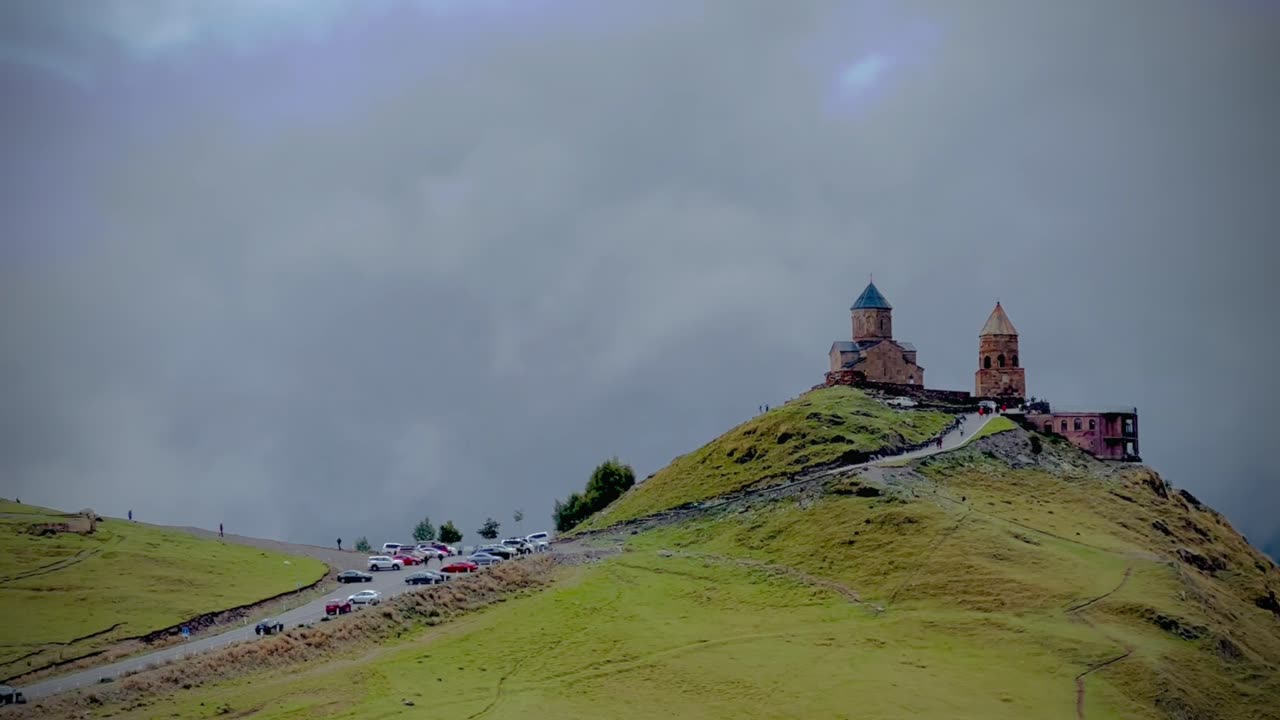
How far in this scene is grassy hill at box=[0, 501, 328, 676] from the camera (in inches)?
2702

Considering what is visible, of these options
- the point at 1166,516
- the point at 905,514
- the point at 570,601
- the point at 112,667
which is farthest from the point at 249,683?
the point at 1166,516

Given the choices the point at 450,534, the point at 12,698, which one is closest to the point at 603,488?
the point at 450,534

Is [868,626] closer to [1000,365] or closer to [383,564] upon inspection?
[383,564]

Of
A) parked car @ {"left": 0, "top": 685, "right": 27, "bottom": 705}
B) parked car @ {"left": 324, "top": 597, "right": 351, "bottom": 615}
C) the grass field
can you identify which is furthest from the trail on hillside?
parked car @ {"left": 0, "top": 685, "right": 27, "bottom": 705}

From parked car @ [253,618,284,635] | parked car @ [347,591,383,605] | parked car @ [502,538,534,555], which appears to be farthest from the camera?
parked car @ [502,538,534,555]

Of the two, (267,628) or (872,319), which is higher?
(872,319)

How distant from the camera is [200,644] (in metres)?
69.3

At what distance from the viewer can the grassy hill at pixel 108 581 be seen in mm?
68625

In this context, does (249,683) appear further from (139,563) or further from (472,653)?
(139,563)

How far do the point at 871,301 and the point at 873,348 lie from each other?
5363mm

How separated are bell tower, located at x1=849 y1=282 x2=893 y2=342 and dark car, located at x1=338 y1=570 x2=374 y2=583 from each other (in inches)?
2527

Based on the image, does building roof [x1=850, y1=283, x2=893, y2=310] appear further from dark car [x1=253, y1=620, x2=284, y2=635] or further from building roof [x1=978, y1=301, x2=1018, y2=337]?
dark car [x1=253, y1=620, x2=284, y2=635]

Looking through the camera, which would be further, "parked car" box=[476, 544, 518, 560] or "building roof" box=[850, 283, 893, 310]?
"building roof" box=[850, 283, 893, 310]

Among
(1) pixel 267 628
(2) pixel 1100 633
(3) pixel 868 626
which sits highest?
(2) pixel 1100 633
